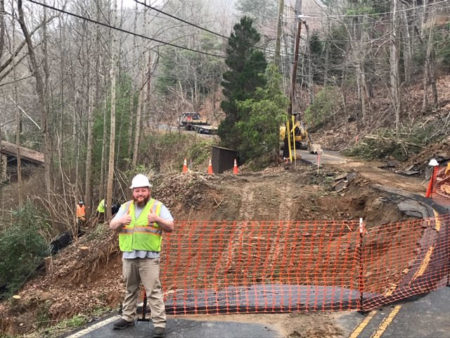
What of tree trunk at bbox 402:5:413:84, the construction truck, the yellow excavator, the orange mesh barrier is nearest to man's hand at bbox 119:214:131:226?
the orange mesh barrier

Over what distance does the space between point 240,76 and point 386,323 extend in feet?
59.6

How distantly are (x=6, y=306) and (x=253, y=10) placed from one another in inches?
2181

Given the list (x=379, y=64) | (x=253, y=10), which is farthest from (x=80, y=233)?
(x=253, y=10)

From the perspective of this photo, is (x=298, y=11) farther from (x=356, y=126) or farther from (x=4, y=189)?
(x=4, y=189)

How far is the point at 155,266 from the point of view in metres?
4.88

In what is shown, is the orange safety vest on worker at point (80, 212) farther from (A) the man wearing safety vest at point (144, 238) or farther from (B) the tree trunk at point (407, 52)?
(B) the tree trunk at point (407, 52)

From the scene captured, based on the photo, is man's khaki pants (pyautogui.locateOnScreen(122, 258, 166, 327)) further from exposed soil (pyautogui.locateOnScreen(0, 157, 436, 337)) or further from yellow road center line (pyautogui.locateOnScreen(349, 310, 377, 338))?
exposed soil (pyautogui.locateOnScreen(0, 157, 436, 337))

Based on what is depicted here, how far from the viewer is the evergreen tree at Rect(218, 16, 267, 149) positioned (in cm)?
2200

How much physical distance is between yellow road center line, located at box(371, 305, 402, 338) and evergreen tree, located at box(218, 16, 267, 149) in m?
16.3

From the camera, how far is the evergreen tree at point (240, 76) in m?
22.0

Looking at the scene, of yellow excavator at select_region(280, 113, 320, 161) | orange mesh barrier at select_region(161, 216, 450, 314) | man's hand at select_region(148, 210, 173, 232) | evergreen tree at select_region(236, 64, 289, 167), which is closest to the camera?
man's hand at select_region(148, 210, 173, 232)

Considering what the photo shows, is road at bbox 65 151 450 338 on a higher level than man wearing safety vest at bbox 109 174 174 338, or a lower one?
lower

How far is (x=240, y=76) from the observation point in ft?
72.5

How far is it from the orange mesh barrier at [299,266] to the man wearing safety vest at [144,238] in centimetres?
81
